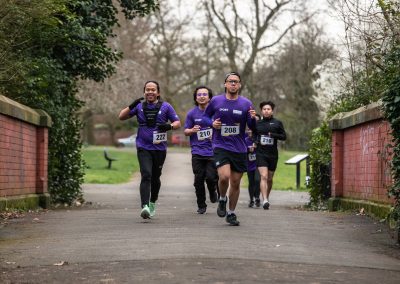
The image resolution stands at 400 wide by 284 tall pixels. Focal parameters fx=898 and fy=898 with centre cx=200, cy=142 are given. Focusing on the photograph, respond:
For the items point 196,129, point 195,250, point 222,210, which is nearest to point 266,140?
point 196,129

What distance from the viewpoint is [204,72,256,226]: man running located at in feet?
37.8

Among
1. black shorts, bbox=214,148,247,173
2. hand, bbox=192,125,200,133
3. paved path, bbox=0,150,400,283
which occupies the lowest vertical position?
paved path, bbox=0,150,400,283

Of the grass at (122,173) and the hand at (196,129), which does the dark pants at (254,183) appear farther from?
the grass at (122,173)

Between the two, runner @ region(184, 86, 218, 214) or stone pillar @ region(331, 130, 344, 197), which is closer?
runner @ region(184, 86, 218, 214)

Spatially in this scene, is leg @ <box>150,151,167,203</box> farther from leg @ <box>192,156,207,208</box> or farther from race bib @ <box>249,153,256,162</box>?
race bib @ <box>249,153,256,162</box>

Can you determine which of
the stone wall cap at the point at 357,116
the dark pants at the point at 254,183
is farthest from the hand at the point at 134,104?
the dark pants at the point at 254,183

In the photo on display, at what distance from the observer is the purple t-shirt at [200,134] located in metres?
14.2

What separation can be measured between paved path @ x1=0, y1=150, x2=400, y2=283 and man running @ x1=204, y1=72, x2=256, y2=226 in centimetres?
63

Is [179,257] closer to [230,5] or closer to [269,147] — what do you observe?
[269,147]

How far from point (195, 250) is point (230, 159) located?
328cm

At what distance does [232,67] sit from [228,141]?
152ft

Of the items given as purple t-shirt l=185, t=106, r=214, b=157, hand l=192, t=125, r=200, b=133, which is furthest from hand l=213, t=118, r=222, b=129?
purple t-shirt l=185, t=106, r=214, b=157

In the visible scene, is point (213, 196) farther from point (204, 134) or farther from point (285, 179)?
point (285, 179)

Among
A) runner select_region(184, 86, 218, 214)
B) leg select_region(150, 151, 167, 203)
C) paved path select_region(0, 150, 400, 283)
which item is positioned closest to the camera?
paved path select_region(0, 150, 400, 283)
